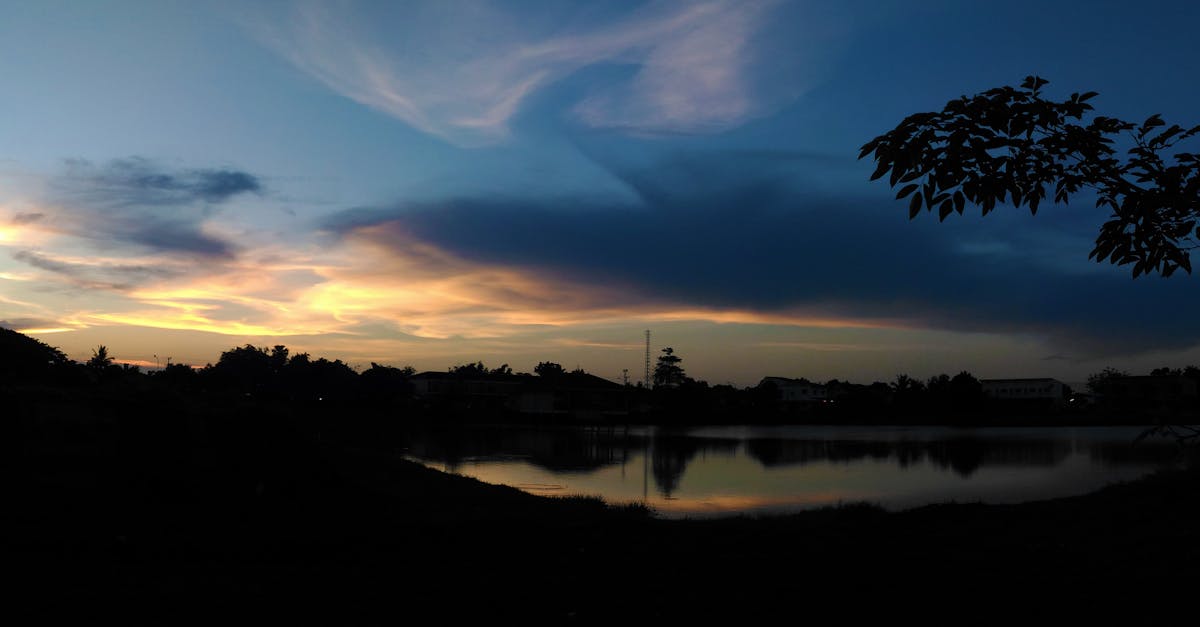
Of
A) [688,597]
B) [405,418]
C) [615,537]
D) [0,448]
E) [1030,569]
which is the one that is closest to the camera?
[688,597]

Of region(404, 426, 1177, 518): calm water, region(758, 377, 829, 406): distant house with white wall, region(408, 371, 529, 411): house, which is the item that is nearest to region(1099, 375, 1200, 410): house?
region(404, 426, 1177, 518): calm water

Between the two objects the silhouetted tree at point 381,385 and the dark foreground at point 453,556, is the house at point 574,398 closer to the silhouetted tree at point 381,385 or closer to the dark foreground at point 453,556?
the silhouetted tree at point 381,385

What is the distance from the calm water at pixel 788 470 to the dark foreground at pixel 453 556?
11156mm

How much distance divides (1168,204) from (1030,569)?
5.13 meters

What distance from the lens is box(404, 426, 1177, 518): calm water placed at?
2653cm

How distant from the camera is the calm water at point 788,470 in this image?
2653 centimetres

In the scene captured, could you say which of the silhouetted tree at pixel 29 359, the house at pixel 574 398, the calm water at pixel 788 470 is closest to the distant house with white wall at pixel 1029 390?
the house at pixel 574 398

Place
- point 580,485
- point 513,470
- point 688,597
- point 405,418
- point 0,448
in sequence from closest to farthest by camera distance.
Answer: point 688,597 < point 0,448 < point 580,485 < point 513,470 < point 405,418

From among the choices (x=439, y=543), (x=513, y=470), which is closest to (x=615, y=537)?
(x=439, y=543)

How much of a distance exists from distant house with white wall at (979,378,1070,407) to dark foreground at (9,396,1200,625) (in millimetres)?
129765

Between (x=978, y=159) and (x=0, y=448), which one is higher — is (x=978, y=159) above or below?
above

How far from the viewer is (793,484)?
31.6 metres

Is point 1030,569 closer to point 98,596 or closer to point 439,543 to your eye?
point 439,543

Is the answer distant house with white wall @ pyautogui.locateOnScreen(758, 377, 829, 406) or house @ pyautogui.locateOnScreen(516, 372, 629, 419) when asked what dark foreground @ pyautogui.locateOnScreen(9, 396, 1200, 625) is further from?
distant house with white wall @ pyautogui.locateOnScreen(758, 377, 829, 406)
